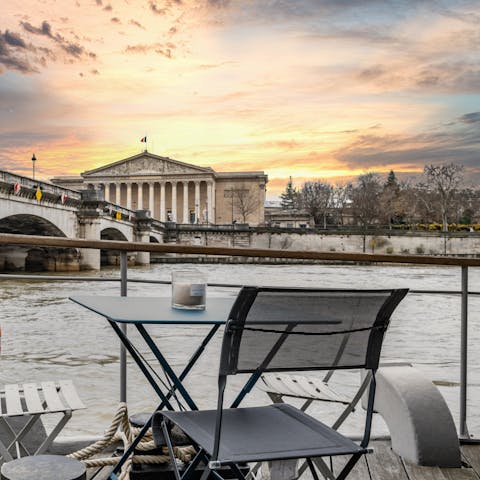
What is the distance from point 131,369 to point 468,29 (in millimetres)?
47801

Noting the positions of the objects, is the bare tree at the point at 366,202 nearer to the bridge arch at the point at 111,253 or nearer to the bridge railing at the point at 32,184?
the bridge arch at the point at 111,253

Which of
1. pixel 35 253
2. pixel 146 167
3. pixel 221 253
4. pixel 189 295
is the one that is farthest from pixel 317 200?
pixel 189 295

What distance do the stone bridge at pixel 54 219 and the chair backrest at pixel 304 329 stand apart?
27848 millimetres

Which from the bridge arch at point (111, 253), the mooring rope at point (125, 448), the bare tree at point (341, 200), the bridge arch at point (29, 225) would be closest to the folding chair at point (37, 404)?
the mooring rope at point (125, 448)

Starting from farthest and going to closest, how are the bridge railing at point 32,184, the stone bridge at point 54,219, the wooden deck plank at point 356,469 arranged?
the stone bridge at point 54,219 < the bridge railing at point 32,184 < the wooden deck plank at point 356,469

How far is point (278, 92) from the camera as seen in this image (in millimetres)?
64000

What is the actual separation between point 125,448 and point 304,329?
115cm

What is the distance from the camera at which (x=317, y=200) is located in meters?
90.3

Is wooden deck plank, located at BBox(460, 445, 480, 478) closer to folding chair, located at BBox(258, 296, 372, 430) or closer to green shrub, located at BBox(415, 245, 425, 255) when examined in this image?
folding chair, located at BBox(258, 296, 372, 430)

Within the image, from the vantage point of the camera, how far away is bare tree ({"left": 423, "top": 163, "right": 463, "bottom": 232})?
77.3m

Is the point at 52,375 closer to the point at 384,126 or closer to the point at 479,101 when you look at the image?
the point at 479,101

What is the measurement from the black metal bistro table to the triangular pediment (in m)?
86.4

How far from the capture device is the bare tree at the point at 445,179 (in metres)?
77.3

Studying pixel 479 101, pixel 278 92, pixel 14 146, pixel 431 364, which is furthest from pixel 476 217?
pixel 431 364
